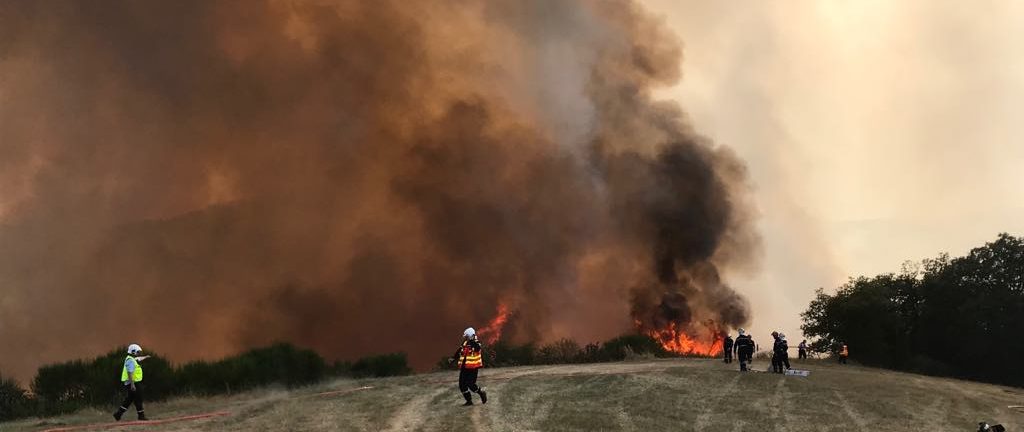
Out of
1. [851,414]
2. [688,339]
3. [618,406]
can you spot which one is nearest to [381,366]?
[618,406]

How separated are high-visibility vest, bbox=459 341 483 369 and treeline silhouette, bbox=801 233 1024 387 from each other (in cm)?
3840

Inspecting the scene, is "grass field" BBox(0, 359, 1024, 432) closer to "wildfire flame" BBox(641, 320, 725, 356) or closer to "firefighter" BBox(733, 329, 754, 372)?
"firefighter" BBox(733, 329, 754, 372)

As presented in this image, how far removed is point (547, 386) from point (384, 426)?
9.38 metres

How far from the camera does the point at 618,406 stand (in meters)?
22.7

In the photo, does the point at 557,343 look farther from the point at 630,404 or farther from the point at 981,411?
the point at 981,411

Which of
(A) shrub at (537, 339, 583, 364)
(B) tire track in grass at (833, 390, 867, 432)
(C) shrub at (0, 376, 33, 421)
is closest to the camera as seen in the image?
(B) tire track in grass at (833, 390, 867, 432)

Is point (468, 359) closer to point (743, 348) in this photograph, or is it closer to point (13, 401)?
point (743, 348)

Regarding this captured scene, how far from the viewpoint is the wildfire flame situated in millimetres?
61625

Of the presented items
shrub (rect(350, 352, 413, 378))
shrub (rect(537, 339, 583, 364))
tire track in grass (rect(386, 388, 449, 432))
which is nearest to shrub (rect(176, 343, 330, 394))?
shrub (rect(350, 352, 413, 378))

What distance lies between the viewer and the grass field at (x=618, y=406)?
20141 millimetres

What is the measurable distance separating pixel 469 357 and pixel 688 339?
46.2m

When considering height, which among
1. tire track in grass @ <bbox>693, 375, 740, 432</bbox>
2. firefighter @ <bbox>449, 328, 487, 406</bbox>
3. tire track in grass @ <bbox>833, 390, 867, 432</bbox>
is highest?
firefighter @ <bbox>449, 328, 487, 406</bbox>

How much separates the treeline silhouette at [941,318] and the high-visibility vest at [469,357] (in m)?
38.4

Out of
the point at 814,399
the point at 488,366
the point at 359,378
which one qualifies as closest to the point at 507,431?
the point at 814,399
